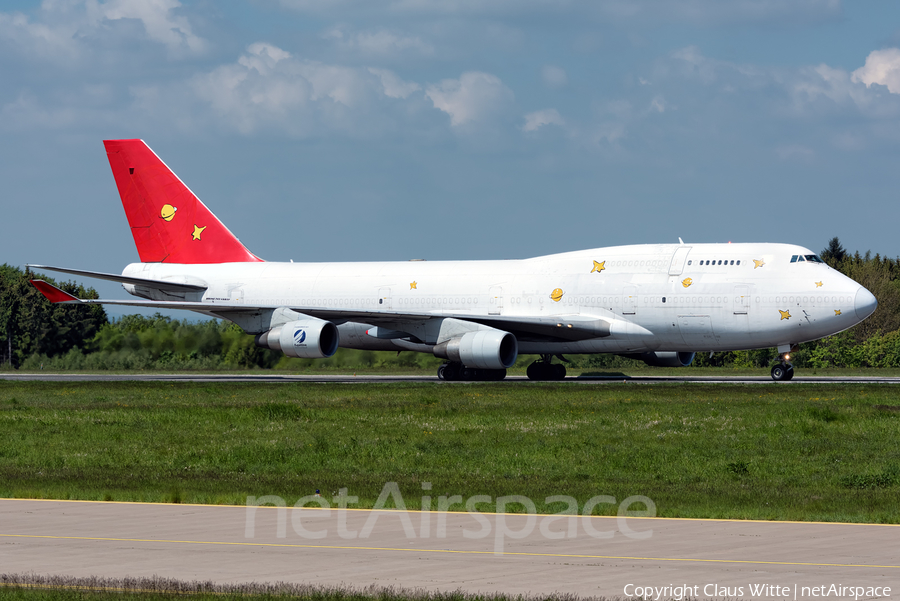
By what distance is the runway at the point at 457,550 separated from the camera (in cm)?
876

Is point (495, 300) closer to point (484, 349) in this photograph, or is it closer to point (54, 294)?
point (484, 349)

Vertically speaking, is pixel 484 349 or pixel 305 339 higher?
pixel 305 339

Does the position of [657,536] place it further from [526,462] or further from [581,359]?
[581,359]

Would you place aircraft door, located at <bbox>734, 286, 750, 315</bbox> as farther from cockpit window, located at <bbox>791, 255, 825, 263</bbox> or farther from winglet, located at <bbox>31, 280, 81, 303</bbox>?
winglet, located at <bbox>31, 280, 81, 303</bbox>

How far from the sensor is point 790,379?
125 ft

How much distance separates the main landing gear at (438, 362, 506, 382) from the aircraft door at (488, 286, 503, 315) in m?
2.13

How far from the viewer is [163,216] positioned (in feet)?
158

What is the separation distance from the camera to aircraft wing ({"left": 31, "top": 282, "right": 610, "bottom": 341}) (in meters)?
37.5

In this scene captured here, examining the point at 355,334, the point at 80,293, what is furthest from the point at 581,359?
the point at 80,293

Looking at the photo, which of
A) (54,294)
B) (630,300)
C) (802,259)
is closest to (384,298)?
(630,300)

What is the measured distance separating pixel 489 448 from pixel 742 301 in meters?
18.3

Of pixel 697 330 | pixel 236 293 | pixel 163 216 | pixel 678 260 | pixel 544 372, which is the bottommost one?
pixel 544 372

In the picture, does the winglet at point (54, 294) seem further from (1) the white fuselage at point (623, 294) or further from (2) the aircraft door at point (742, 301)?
(2) the aircraft door at point (742, 301)

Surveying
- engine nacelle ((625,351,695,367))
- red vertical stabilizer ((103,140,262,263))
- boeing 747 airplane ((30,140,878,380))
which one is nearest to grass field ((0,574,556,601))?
boeing 747 airplane ((30,140,878,380))
